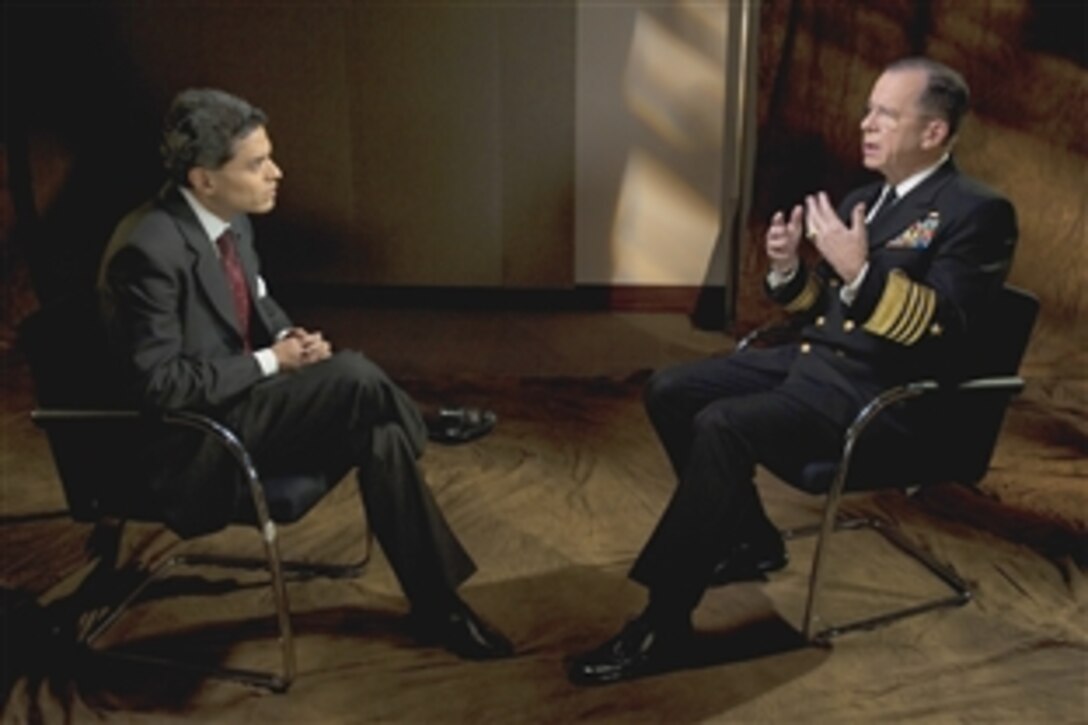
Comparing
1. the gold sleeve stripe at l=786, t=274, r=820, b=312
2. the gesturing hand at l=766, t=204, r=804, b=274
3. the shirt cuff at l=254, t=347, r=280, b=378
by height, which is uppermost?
the gesturing hand at l=766, t=204, r=804, b=274

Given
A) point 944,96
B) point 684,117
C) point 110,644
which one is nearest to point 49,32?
point 684,117

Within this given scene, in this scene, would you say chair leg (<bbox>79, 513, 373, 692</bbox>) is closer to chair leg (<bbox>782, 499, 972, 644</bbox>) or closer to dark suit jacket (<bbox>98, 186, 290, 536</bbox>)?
dark suit jacket (<bbox>98, 186, 290, 536</bbox>)

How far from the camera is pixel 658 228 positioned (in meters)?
5.61

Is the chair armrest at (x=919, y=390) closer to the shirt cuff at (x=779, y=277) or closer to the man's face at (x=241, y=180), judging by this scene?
the shirt cuff at (x=779, y=277)

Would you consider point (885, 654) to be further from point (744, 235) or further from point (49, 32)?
point (49, 32)

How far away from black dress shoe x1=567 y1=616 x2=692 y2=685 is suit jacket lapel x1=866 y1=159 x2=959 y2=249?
1.04 meters

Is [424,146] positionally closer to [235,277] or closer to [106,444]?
[235,277]

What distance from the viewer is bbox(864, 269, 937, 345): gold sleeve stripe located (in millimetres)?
2422

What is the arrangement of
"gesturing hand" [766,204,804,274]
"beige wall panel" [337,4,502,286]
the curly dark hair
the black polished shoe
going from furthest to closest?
"beige wall panel" [337,4,502,286] < the black polished shoe < "gesturing hand" [766,204,804,274] < the curly dark hair

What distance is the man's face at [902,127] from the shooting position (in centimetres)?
257

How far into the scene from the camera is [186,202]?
2533 mm

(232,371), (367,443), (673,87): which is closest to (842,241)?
(367,443)

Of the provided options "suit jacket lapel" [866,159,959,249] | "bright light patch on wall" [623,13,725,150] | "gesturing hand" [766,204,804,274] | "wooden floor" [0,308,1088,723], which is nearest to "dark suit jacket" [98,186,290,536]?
"wooden floor" [0,308,1088,723]

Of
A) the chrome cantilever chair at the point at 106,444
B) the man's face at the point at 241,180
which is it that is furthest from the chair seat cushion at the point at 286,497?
the man's face at the point at 241,180
